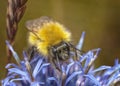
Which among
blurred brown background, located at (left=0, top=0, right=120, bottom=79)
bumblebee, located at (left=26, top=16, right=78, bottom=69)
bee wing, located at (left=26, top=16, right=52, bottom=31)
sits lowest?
blurred brown background, located at (left=0, top=0, right=120, bottom=79)

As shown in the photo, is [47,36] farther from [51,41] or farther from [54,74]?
[54,74]

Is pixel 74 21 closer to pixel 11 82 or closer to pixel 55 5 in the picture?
pixel 55 5

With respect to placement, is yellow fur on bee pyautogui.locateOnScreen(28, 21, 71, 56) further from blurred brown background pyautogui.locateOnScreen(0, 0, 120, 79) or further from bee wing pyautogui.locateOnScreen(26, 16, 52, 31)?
blurred brown background pyautogui.locateOnScreen(0, 0, 120, 79)

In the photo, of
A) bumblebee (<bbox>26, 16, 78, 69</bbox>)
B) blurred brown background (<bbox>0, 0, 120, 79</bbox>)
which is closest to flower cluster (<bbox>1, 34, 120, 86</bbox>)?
bumblebee (<bbox>26, 16, 78, 69</bbox>)

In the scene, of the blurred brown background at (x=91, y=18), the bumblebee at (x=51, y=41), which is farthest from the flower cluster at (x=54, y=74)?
the blurred brown background at (x=91, y=18)

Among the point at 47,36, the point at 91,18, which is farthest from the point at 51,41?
the point at 91,18

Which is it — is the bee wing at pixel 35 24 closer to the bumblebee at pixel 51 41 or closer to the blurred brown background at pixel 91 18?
the bumblebee at pixel 51 41
